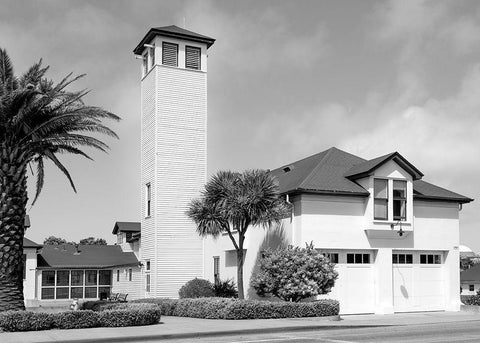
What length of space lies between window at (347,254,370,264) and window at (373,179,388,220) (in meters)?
1.91

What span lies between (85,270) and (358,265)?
28843 mm

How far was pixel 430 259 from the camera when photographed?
104 ft

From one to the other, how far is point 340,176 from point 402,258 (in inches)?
189

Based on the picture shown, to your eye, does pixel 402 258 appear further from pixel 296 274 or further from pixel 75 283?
pixel 75 283

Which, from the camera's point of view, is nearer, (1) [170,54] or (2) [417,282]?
(2) [417,282]

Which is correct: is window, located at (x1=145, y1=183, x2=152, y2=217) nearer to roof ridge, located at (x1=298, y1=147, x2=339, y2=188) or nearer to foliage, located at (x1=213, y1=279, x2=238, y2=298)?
foliage, located at (x1=213, y1=279, x2=238, y2=298)

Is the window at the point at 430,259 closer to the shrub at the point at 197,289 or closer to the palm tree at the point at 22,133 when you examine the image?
the shrub at the point at 197,289

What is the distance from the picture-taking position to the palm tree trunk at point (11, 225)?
2367cm

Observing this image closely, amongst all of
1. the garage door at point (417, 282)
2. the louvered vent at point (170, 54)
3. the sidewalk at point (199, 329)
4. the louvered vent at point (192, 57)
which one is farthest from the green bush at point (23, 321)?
the louvered vent at point (192, 57)

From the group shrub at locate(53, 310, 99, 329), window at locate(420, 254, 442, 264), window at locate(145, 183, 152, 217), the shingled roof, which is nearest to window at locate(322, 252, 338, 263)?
the shingled roof

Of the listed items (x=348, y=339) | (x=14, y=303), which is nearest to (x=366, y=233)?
(x=348, y=339)

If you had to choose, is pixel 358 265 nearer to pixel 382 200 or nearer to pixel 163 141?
pixel 382 200

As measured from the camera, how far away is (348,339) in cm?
1852

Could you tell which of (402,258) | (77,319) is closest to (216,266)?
(402,258)
